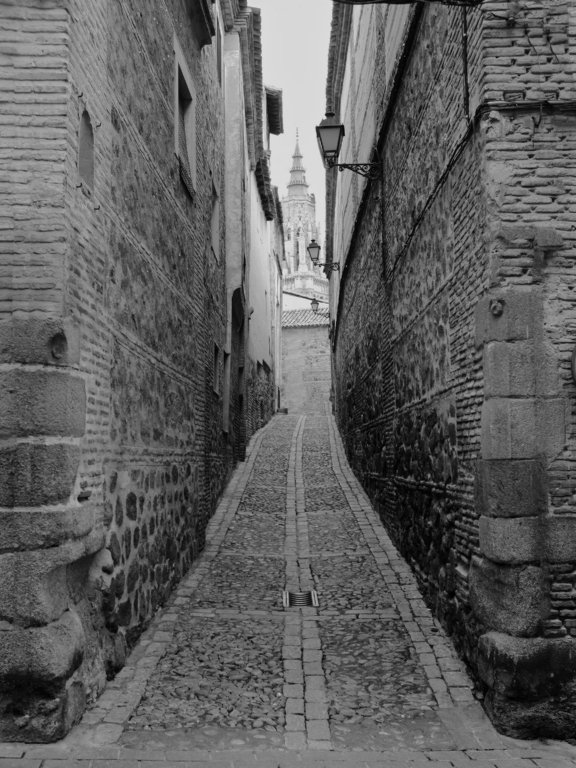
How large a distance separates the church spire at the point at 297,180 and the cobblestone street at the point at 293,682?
72.1 metres

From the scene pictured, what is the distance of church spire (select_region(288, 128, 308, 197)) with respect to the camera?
253 ft

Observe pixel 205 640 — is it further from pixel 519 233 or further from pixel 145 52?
pixel 145 52

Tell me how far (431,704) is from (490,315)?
249 cm

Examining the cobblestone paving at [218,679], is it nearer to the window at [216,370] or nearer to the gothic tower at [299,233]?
the window at [216,370]

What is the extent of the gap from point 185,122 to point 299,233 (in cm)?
6584

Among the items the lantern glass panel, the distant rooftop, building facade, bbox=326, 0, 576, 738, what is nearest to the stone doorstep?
building facade, bbox=326, 0, 576, 738

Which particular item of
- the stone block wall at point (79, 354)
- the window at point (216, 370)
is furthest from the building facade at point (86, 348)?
the window at point (216, 370)

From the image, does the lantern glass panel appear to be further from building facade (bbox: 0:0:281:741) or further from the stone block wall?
the stone block wall

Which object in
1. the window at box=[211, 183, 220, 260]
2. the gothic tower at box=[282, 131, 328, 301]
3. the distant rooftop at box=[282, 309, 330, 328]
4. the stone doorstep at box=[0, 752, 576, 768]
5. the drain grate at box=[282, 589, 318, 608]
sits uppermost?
the gothic tower at box=[282, 131, 328, 301]

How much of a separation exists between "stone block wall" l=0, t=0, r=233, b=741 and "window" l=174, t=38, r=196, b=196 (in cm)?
79

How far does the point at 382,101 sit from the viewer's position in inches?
364

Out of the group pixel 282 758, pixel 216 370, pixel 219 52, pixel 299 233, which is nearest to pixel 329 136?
pixel 216 370

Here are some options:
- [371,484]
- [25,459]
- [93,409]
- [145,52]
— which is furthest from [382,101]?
[25,459]

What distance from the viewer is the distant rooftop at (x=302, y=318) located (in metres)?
34.9
